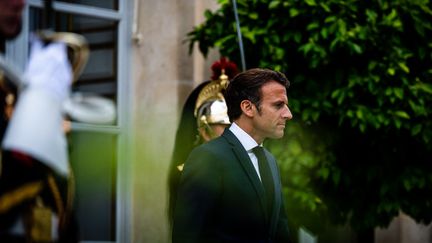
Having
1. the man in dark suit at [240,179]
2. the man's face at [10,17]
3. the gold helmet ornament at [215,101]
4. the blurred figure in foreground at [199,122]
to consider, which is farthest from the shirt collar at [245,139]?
the man's face at [10,17]

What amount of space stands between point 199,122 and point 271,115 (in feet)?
4.86

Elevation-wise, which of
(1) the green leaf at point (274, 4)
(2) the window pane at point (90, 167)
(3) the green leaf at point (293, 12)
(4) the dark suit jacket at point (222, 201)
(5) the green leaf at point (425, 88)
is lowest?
(4) the dark suit jacket at point (222, 201)

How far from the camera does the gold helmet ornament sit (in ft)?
19.5

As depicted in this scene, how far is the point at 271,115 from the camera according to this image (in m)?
4.55

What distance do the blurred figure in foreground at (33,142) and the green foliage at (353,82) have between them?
4.30m

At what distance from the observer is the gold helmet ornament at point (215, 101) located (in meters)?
5.94

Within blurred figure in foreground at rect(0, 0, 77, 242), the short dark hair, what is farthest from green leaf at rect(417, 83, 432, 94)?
blurred figure in foreground at rect(0, 0, 77, 242)

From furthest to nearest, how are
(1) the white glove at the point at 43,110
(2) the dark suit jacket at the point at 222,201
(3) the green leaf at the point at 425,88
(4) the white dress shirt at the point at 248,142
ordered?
(3) the green leaf at the point at 425,88 < (4) the white dress shirt at the point at 248,142 < (2) the dark suit jacket at the point at 222,201 < (1) the white glove at the point at 43,110

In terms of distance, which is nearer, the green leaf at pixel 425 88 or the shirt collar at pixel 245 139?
the shirt collar at pixel 245 139

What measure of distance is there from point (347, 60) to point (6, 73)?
15.2ft

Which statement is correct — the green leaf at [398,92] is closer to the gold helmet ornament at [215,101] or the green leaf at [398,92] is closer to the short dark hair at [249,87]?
the gold helmet ornament at [215,101]

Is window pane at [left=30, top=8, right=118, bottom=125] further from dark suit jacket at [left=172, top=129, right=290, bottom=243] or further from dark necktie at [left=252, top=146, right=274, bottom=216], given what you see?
dark necktie at [left=252, top=146, right=274, bottom=216]

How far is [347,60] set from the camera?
6824 millimetres

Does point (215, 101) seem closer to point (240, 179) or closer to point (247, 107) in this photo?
point (247, 107)
